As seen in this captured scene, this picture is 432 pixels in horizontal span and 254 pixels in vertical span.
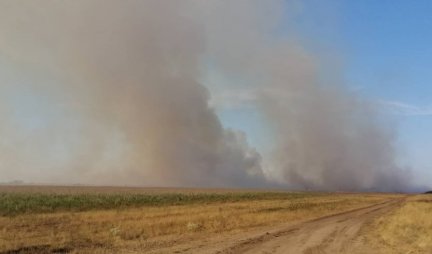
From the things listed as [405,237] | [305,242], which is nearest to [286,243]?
[305,242]

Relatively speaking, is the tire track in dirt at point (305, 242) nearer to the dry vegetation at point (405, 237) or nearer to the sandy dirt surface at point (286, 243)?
the sandy dirt surface at point (286, 243)

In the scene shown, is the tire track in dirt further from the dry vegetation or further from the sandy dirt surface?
the dry vegetation

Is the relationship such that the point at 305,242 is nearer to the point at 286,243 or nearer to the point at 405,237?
the point at 286,243

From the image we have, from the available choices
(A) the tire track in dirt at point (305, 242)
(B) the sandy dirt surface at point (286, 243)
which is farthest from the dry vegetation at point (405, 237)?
(A) the tire track in dirt at point (305, 242)

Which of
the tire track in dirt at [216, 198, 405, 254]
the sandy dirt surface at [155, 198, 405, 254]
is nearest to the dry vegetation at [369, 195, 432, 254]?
the sandy dirt surface at [155, 198, 405, 254]

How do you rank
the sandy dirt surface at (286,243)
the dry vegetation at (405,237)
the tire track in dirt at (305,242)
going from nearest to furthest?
1. the sandy dirt surface at (286,243)
2. the tire track in dirt at (305,242)
3. the dry vegetation at (405,237)

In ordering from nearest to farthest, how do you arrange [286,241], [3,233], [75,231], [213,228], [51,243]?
[51,243] < [286,241] < [3,233] < [75,231] < [213,228]

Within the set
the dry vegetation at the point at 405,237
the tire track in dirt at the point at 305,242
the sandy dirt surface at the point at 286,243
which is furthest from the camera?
the dry vegetation at the point at 405,237

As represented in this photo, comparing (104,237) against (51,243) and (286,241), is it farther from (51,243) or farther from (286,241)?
(286,241)

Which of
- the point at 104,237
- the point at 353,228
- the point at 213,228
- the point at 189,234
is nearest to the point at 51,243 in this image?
the point at 104,237

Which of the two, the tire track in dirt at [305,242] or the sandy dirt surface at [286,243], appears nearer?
the sandy dirt surface at [286,243]

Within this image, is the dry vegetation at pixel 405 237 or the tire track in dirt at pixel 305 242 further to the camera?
the dry vegetation at pixel 405 237

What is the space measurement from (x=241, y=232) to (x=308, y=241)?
17.7ft

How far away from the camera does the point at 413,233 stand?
3055 cm
